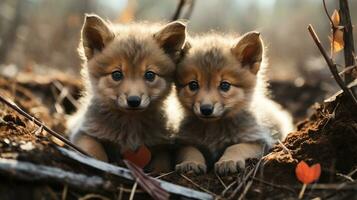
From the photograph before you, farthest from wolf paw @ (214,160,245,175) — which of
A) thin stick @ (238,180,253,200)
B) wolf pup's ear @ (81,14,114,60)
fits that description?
wolf pup's ear @ (81,14,114,60)

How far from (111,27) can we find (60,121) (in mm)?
1881

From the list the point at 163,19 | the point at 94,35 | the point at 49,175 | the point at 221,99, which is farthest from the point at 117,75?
the point at 163,19

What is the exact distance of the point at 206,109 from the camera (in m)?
4.32

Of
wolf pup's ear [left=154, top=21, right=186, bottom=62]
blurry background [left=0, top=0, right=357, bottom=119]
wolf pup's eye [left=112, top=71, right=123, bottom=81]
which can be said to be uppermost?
blurry background [left=0, top=0, right=357, bottom=119]

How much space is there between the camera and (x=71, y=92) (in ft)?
24.2

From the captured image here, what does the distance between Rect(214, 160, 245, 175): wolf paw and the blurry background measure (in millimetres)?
2263

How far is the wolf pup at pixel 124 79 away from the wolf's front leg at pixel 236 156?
66 centimetres

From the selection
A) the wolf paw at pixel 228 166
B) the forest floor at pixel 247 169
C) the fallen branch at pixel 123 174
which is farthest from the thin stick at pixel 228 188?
the wolf paw at pixel 228 166

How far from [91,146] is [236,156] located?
116cm

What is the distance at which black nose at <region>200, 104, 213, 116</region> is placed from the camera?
433cm

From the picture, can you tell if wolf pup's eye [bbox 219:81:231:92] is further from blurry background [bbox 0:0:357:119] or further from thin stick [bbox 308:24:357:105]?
blurry background [bbox 0:0:357:119]

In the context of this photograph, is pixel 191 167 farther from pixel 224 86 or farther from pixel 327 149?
pixel 327 149

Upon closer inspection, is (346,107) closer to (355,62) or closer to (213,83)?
(355,62)

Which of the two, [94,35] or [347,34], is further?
[94,35]
